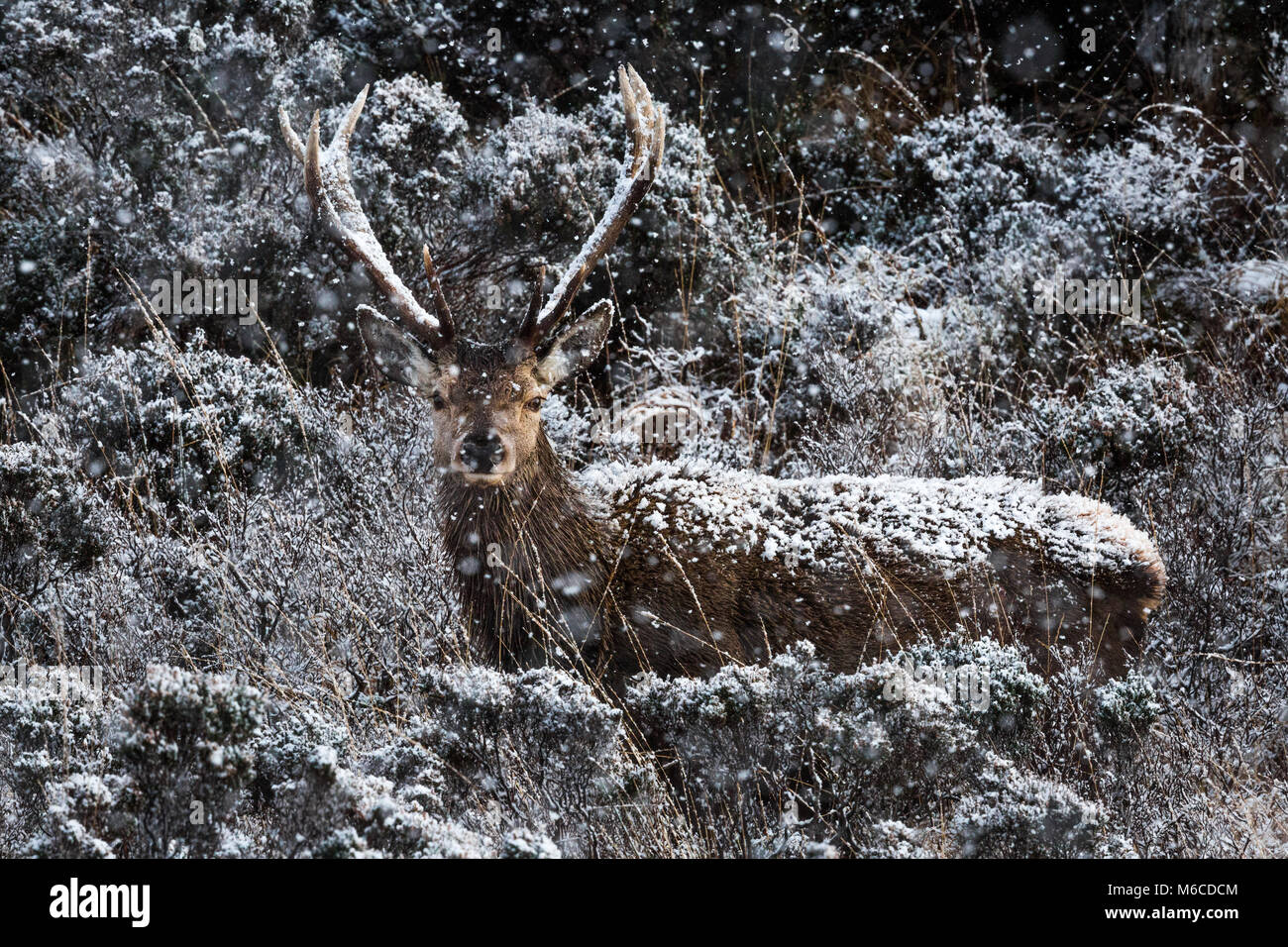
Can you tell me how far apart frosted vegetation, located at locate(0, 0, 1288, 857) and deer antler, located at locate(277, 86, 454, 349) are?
3.34 feet

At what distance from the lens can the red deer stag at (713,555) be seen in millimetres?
4148

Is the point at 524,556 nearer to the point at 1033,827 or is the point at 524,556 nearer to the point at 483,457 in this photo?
the point at 483,457

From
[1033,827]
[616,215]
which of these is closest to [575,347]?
[616,215]

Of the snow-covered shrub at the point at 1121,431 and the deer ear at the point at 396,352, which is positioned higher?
the deer ear at the point at 396,352

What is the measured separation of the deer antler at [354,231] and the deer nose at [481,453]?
0.54 m

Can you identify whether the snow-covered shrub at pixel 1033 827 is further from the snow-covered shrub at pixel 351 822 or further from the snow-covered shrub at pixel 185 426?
the snow-covered shrub at pixel 185 426

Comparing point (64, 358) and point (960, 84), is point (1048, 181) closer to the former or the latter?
point (960, 84)

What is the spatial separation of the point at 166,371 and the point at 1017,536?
153 inches

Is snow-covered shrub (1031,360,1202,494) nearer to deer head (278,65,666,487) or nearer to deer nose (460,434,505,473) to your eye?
deer head (278,65,666,487)

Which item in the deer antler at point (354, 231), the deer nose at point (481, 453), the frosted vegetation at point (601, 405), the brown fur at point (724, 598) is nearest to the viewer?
the frosted vegetation at point (601, 405)

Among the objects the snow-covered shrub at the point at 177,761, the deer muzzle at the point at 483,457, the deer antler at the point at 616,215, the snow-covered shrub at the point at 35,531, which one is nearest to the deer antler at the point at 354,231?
Answer: the deer antler at the point at 616,215

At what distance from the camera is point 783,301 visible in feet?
22.4

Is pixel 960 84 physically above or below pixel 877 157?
above
